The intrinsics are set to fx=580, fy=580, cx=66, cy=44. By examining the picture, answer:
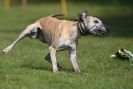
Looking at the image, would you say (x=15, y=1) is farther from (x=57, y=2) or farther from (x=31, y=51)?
(x=31, y=51)

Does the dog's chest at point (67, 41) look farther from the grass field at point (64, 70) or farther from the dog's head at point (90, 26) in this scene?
the grass field at point (64, 70)

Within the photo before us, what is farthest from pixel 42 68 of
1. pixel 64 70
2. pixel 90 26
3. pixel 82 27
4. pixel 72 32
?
pixel 90 26

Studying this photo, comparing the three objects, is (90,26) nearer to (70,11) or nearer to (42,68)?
(42,68)

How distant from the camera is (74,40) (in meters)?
12.9

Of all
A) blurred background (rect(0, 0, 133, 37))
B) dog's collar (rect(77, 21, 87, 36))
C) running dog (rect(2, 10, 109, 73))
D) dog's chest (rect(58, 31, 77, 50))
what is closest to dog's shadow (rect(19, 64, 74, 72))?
running dog (rect(2, 10, 109, 73))

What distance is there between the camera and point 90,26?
42.0 ft

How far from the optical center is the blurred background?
31562 millimetres

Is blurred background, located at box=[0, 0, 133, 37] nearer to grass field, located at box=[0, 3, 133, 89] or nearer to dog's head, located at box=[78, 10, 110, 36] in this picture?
grass field, located at box=[0, 3, 133, 89]

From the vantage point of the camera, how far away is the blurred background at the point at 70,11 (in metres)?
31.6

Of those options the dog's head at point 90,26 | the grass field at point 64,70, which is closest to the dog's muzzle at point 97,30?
the dog's head at point 90,26

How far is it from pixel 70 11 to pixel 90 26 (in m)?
A: 27.7

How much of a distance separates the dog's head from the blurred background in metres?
13.5

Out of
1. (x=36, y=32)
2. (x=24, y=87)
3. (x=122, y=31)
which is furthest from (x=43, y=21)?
(x=122, y=31)

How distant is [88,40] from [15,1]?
2685 cm
